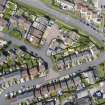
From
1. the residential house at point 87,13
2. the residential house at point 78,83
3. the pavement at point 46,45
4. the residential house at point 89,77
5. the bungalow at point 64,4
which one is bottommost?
the residential house at point 78,83

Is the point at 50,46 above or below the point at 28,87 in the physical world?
above

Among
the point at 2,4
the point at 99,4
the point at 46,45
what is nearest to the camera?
the point at 2,4

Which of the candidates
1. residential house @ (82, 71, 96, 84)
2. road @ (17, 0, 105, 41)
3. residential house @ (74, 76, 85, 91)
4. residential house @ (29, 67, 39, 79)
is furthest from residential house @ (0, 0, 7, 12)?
residential house @ (82, 71, 96, 84)

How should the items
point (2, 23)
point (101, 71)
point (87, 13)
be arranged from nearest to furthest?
point (2, 23) → point (101, 71) → point (87, 13)

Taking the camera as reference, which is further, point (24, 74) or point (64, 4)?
point (64, 4)

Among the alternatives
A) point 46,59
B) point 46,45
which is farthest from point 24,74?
point 46,45

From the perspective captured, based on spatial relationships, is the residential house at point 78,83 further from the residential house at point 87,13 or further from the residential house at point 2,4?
the residential house at point 2,4

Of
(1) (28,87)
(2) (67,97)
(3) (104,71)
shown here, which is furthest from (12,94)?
(3) (104,71)

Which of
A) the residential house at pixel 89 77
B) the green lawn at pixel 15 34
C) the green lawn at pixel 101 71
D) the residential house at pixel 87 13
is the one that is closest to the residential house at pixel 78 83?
the residential house at pixel 89 77

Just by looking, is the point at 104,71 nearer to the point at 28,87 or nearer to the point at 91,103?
the point at 91,103

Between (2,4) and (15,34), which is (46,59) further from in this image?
(2,4)

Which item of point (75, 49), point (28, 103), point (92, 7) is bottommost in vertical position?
point (28, 103)
